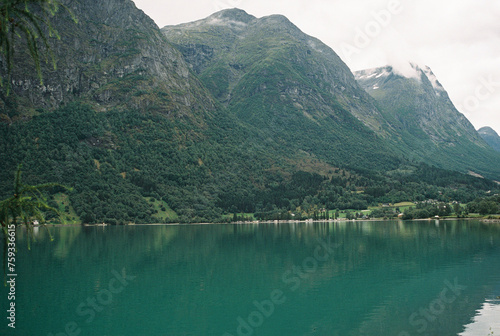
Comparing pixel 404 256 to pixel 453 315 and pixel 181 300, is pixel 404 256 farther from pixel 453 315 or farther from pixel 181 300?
pixel 181 300

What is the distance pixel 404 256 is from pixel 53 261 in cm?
5976

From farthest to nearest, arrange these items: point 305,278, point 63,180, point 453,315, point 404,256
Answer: point 63,180 < point 404,256 < point 305,278 < point 453,315

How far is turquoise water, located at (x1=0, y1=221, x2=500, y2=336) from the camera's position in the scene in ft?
104

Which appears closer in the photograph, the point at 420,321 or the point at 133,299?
the point at 420,321

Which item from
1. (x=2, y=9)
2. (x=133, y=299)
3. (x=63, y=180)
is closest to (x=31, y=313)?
(x=133, y=299)

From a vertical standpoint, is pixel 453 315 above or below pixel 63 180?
below

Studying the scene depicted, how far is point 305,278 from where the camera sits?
1970 inches

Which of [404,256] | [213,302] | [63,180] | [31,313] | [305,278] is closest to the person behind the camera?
[31,313]

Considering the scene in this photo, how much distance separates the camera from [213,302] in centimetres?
3944

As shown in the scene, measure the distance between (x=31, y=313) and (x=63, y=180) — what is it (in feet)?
565

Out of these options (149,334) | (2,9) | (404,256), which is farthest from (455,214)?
(2,9)

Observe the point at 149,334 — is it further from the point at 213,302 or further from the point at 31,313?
the point at 31,313

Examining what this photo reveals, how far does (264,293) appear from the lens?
42.7 metres

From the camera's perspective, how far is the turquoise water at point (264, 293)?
104ft
